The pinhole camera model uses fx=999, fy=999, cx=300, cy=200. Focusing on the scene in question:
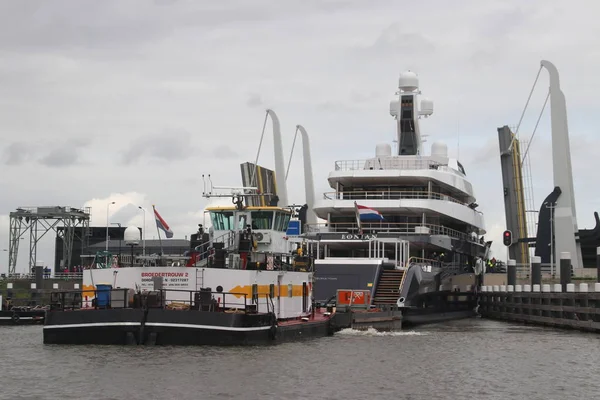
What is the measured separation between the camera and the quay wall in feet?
149

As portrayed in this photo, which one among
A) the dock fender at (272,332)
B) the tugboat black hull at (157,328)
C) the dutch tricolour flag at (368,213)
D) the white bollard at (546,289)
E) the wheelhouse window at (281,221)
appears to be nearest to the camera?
the tugboat black hull at (157,328)

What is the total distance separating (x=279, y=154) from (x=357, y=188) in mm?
29484

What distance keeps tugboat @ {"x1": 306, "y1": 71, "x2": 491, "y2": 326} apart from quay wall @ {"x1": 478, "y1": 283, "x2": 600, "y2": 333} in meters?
2.65

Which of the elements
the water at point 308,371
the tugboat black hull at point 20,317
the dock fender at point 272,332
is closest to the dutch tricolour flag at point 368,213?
the water at point 308,371

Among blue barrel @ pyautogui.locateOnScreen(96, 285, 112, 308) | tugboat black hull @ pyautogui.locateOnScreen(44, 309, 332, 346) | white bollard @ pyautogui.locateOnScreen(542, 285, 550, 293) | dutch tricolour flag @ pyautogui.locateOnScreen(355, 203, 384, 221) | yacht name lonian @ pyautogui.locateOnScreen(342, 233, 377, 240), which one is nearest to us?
tugboat black hull @ pyautogui.locateOnScreen(44, 309, 332, 346)

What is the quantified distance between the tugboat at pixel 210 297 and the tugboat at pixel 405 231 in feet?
27.7

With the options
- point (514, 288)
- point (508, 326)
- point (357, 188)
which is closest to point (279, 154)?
point (357, 188)

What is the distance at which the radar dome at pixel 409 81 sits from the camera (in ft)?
232

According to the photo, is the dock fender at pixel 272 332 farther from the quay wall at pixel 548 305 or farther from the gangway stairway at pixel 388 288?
the quay wall at pixel 548 305

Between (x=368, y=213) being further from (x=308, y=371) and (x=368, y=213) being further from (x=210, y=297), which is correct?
(x=308, y=371)

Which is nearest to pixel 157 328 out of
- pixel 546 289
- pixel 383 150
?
pixel 546 289

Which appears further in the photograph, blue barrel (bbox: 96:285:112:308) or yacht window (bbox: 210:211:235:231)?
yacht window (bbox: 210:211:235:231)

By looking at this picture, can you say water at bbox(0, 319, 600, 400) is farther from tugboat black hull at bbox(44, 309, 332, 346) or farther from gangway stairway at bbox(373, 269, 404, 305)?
gangway stairway at bbox(373, 269, 404, 305)

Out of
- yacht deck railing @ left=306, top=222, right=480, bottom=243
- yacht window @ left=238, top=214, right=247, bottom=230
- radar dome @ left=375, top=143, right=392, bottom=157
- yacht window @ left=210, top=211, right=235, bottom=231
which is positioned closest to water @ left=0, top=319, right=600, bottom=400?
yacht window @ left=238, top=214, right=247, bottom=230
